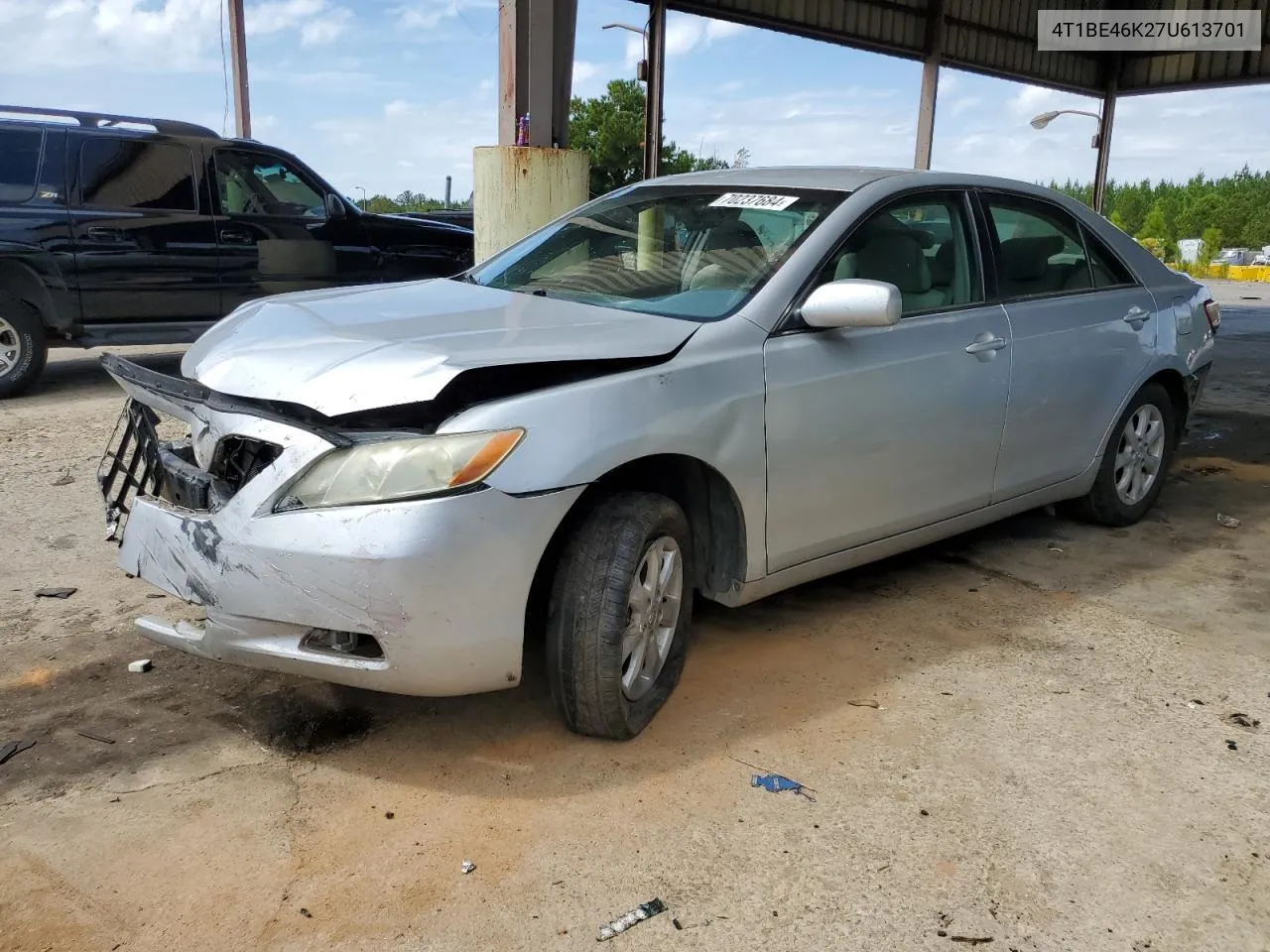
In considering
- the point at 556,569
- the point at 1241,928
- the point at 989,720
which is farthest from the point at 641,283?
the point at 1241,928

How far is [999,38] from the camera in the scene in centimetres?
1870

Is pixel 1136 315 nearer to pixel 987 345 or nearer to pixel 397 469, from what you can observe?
pixel 987 345

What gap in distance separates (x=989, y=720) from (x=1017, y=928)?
950mm

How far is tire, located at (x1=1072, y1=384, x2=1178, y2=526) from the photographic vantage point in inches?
189

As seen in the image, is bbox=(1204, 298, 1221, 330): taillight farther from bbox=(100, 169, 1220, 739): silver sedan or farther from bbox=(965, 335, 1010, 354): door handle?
bbox=(965, 335, 1010, 354): door handle

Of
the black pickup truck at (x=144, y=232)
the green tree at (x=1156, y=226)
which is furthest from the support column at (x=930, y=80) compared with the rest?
the green tree at (x=1156, y=226)

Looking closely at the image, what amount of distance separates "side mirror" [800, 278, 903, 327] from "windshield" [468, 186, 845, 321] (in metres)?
0.21

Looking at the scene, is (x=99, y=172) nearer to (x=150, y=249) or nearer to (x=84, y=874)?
(x=150, y=249)

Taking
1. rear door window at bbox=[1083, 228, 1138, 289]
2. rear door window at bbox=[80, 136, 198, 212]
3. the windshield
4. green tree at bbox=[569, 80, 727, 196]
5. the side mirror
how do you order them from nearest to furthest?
the side mirror, the windshield, rear door window at bbox=[1083, 228, 1138, 289], rear door window at bbox=[80, 136, 198, 212], green tree at bbox=[569, 80, 727, 196]

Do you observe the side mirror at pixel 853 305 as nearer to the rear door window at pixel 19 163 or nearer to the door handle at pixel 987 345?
the door handle at pixel 987 345

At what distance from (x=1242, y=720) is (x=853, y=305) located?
1.71m

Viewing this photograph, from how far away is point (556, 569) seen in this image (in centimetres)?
277

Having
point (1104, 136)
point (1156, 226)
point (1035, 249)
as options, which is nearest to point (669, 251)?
point (1035, 249)

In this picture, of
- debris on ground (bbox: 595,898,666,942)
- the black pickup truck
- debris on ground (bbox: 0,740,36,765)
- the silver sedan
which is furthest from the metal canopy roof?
debris on ground (bbox: 595,898,666,942)
